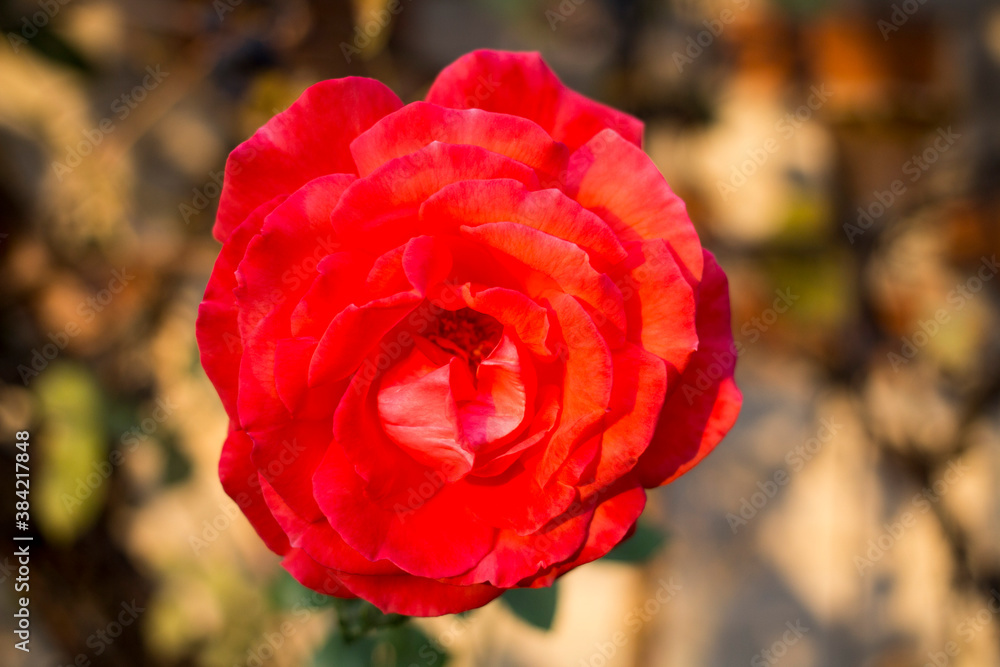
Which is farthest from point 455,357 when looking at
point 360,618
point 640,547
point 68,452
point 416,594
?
point 68,452

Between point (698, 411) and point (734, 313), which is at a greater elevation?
point (698, 411)

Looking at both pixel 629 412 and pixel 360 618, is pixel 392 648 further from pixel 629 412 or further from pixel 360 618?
pixel 629 412

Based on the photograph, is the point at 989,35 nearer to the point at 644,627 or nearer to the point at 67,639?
the point at 644,627

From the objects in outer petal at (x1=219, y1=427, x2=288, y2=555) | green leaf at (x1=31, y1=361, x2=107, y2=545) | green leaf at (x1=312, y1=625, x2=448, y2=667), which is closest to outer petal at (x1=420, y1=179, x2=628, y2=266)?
outer petal at (x1=219, y1=427, x2=288, y2=555)

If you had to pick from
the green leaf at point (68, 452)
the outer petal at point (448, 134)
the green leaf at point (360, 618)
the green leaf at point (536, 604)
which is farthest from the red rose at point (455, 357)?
the green leaf at point (68, 452)

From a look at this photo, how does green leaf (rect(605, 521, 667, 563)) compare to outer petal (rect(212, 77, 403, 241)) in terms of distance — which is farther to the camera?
green leaf (rect(605, 521, 667, 563))

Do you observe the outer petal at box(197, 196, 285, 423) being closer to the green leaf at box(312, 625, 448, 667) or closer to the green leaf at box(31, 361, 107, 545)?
the green leaf at box(312, 625, 448, 667)
